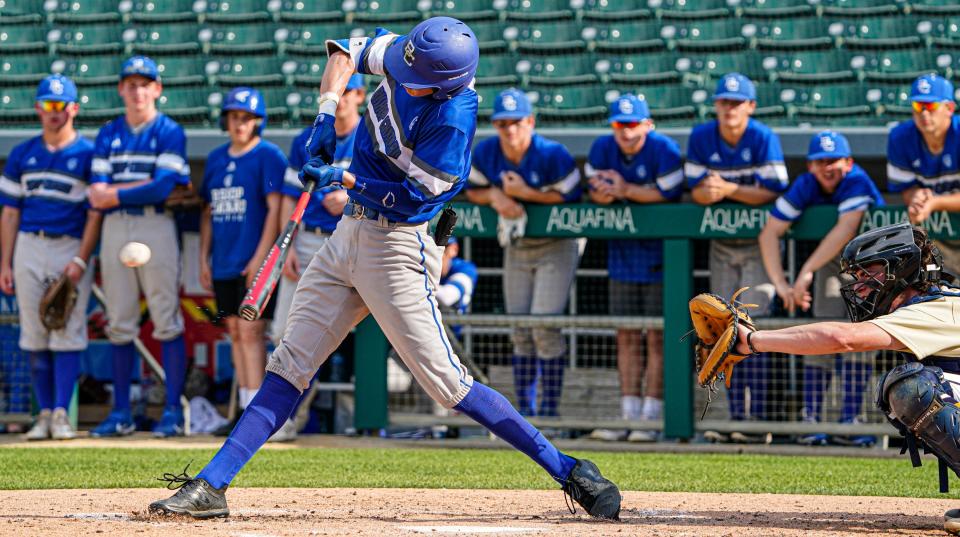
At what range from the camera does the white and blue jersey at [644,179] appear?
6711 mm

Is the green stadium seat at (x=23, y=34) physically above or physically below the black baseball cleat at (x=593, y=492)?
above

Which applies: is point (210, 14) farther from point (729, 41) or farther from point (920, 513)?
point (920, 513)

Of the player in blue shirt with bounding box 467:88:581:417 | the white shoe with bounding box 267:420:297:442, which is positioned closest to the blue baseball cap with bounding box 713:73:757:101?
the player in blue shirt with bounding box 467:88:581:417

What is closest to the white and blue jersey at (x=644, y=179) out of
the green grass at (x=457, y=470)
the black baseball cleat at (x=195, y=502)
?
the green grass at (x=457, y=470)

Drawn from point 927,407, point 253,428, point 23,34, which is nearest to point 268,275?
point 253,428

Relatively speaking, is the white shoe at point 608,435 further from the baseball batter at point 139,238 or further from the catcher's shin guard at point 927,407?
the catcher's shin guard at point 927,407

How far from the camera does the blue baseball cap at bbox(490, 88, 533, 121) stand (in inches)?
263

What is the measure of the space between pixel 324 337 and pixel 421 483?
4.30 feet

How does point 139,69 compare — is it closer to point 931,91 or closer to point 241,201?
point 241,201

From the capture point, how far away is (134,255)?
675cm

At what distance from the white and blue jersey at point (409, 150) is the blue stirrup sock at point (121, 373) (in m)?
3.37

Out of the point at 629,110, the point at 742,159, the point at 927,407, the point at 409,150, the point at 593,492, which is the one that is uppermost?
the point at 629,110

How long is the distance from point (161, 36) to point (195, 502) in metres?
7.41

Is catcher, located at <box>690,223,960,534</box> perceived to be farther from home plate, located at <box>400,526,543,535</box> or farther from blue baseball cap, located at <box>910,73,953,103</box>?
blue baseball cap, located at <box>910,73,953,103</box>
